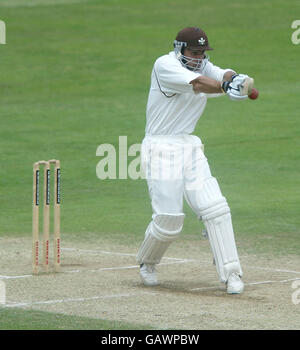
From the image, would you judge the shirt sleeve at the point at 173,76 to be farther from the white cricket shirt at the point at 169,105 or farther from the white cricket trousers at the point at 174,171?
the white cricket trousers at the point at 174,171

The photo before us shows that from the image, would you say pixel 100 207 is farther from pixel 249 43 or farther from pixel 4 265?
pixel 249 43

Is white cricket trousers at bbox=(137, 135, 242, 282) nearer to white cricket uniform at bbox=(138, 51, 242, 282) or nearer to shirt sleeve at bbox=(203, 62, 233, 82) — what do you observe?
white cricket uniform at bbox=(138, 51, 242, 282)

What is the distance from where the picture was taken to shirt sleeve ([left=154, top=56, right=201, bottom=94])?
8.08 metres

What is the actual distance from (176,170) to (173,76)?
736 mm

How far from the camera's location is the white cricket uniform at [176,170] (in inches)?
320

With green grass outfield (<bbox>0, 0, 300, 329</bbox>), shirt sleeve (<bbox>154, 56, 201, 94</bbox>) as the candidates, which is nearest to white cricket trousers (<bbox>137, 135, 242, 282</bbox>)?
shirt sleeve (<bbox>154, 56, 201, 94</bbox>)

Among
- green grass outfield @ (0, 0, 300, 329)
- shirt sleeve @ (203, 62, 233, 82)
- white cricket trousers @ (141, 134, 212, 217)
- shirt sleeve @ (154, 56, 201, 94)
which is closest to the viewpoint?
shirt sleeve @ (154, 56, 201, 94)

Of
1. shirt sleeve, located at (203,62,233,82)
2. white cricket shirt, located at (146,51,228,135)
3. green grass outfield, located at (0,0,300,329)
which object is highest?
shirt sleeve, located at (203,62,233,82)

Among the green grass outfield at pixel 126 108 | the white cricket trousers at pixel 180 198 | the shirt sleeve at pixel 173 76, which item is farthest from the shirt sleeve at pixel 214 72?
the green grass outfield at pixel 126 108

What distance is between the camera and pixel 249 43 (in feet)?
84.5

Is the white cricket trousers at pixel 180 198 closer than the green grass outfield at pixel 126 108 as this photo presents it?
Yes

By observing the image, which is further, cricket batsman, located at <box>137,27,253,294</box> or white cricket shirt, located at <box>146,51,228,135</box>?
white cricket shirt, located at <box>146,51,228,135</box>

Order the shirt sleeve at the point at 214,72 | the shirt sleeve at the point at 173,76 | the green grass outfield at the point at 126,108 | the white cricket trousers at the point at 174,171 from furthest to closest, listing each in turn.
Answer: the green grass outfield at the point at 126,108, the shirt sleeve at the point at 214,72, the white cricket trousers at the point at 174,171, the shirt sleeve at the point at 173,76

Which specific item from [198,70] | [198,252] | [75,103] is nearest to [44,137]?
[75,103]
